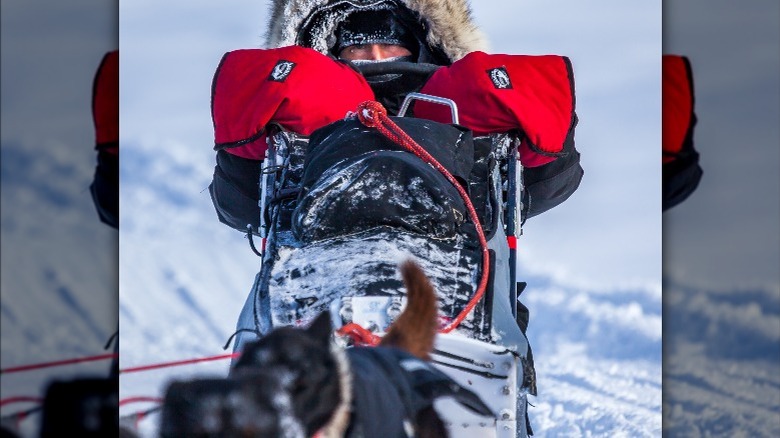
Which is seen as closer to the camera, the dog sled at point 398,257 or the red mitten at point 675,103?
the dog sled at point 398,257

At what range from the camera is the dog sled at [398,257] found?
6.25 feet

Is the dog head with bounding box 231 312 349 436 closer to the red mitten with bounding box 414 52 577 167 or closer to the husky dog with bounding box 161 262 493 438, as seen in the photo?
the husky dog with bounding box 161 262 493 438

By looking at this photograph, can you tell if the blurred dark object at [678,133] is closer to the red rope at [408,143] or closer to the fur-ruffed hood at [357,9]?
the red rope at [408,143]

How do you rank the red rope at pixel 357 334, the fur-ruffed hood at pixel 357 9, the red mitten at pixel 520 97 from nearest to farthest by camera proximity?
the red rope at pixel 357 334 → the red mitten at pixel 520 97 → the fur-ruffed hood at pixel 357 9

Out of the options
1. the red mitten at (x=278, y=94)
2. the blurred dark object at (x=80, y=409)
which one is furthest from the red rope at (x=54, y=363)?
the red mitten at (x=278, y=94)

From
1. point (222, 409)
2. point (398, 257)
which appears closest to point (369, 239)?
point (398, 257)

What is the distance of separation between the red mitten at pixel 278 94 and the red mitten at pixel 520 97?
214 millimetres

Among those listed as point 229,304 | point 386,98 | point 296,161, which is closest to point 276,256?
point 296,161

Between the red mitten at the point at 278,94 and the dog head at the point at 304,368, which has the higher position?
the dog head at the point at 304,368

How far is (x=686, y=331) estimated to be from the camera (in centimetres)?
235

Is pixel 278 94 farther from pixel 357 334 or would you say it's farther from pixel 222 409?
pixel 222 409

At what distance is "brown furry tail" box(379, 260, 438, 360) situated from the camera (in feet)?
5.46

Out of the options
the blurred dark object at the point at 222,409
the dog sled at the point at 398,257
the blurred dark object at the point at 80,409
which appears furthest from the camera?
the dog sled at the point at 398,257

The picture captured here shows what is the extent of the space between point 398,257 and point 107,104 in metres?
0.57
